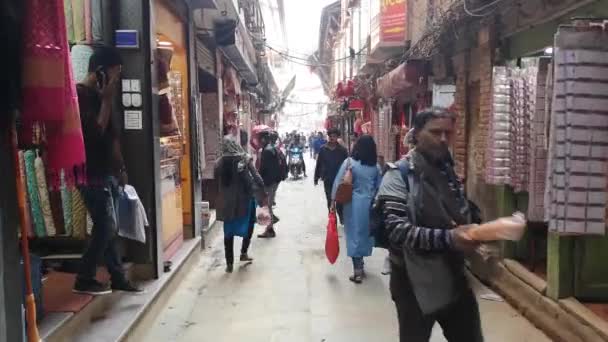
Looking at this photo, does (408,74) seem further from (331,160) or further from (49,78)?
(49,78)

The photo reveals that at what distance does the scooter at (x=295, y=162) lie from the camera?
23969 millimetres

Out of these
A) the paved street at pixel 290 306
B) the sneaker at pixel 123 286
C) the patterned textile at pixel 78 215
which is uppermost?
the patterned textile at pixel 78 215

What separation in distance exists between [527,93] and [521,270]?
6.29 feet

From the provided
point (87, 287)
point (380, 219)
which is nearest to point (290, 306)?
point (87, 287)

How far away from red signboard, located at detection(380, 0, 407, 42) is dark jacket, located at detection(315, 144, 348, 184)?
125 inches

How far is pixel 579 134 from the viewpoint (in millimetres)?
4531

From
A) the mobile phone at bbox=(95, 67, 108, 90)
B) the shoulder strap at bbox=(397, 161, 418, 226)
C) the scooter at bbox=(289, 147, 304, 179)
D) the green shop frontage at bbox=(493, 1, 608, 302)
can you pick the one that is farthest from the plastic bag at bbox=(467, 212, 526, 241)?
the scooter at bbox=(289, 147, 304, 179)

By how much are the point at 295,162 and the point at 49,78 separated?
21.4 metres

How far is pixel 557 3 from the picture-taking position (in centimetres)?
559

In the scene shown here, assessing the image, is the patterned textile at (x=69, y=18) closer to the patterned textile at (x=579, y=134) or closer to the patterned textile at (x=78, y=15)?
the patterned textile at (x=78, y=15)

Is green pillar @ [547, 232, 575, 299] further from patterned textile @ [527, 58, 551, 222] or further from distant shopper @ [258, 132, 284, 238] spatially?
distant shopper @ [258, 132, 284, 238]

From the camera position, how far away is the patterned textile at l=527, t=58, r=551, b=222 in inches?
200

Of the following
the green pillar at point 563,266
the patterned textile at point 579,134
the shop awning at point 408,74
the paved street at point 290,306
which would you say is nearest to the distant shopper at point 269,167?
the paved street at point 290,306

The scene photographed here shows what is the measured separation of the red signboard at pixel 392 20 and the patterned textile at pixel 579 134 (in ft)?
26.4
